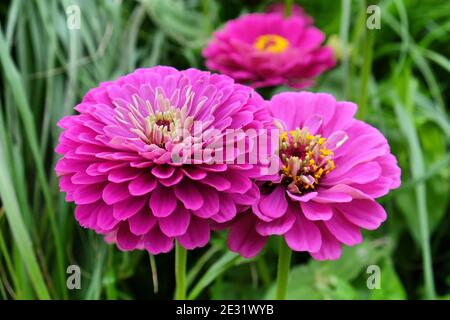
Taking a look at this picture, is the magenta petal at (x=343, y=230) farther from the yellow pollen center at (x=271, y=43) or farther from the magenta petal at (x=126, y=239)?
the yellow pollen center at (x=271, y=43)

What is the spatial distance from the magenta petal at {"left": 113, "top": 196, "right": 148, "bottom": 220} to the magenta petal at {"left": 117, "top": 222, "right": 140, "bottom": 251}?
21 mm

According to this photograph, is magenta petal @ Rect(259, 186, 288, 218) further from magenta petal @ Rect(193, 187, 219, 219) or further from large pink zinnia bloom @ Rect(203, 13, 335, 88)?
large pink zinnia bloom @ Rect(203, 13, 335, 88)

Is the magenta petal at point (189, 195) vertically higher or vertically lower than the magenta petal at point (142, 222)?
higher

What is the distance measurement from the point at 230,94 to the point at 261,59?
23cm

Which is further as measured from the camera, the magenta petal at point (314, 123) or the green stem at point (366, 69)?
the green stem at point (366, 69)

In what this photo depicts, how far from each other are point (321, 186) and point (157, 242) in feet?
0.39

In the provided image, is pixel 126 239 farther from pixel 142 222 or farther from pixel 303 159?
pixel 303 159

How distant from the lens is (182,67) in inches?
29.9

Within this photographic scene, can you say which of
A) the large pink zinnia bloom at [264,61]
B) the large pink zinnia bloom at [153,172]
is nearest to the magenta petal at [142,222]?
the large pink zinnia bloom at [153,172]

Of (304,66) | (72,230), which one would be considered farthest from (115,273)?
(304,66)

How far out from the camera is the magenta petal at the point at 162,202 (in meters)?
0.31

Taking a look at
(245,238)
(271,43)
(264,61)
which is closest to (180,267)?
(245,238)

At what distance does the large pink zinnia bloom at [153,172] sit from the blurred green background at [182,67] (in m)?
0.13

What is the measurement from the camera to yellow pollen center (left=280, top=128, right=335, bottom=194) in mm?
363
